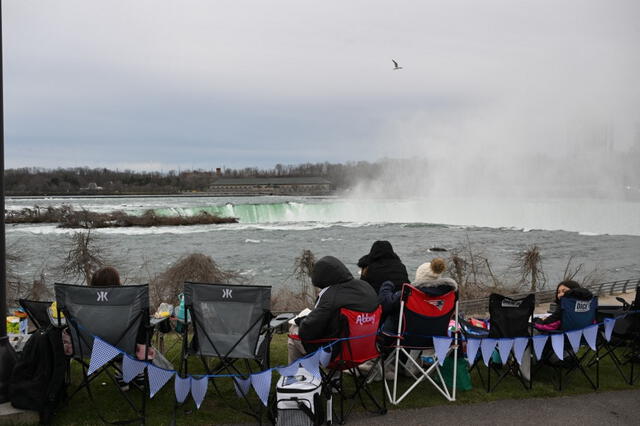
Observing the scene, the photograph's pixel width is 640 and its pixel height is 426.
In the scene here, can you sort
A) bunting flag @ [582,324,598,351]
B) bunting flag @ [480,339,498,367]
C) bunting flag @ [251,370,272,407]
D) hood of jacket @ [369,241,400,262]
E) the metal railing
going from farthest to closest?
the metal railing
hood of jacket @ [369,241,400,262]
bunting flag @ [582,324,598,351]
bunting flag @ [480,339,498,367]
bunting flag @ [251,370,272,407]

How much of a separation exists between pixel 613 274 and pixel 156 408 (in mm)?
25823

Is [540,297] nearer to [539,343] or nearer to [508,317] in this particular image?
[539,343]

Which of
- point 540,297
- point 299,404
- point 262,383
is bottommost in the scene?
point 540,297

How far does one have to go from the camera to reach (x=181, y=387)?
178 inches

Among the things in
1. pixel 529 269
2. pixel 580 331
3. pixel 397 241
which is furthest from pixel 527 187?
pixel 580 331

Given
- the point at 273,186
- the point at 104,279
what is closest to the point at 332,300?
the point at 104,279

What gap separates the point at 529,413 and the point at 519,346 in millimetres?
762

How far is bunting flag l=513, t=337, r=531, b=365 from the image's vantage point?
5.43 metres

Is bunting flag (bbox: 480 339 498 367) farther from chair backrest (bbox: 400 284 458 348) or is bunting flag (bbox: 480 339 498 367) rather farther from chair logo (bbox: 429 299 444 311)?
chair logo (bbox: 429 299 444 311)

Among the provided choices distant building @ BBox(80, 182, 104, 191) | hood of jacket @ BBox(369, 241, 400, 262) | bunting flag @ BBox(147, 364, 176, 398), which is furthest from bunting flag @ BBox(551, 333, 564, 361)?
distant building @ BBox(80, 182, 104, 191)

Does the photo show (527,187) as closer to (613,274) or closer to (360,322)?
(613,274)

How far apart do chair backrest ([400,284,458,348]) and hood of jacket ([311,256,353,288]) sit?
2.21 feet

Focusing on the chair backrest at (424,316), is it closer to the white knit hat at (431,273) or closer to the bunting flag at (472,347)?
the bunting flag at (472,347)

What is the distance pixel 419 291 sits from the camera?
4.95 m
